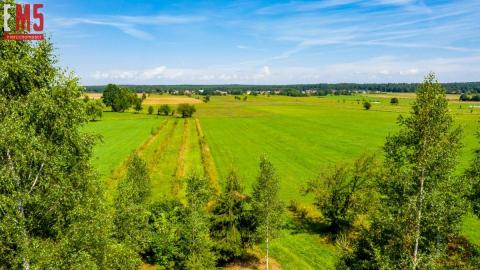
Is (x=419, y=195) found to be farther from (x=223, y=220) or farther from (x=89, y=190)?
(x=89, y=190)

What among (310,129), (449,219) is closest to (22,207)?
(449,219)

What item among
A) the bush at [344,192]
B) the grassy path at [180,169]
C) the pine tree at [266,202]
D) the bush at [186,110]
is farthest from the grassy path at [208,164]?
the bush at [186,110]

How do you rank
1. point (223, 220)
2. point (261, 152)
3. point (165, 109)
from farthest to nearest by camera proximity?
point (165, 109) < point (261, 152) < point (223, 220)

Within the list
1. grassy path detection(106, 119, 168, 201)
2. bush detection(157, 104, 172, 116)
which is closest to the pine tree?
grassy path detection(106, 119, 168, 201)

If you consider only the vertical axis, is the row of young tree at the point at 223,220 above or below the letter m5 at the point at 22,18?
below

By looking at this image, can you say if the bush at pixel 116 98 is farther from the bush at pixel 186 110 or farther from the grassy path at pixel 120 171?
the grassy path at pixel 120 171

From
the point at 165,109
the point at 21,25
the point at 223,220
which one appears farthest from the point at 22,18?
the point at 165,109

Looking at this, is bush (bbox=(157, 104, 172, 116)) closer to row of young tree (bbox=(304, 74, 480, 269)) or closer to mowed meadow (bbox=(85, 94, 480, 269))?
mowed meadow (bbox=(85, 94, 480, 269))

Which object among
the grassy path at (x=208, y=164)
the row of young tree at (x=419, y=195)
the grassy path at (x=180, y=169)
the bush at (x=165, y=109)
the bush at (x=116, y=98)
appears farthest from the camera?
the bush at (x=116, y=98)
